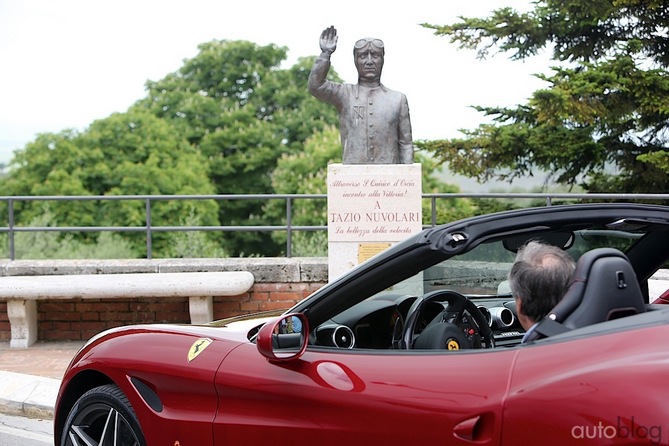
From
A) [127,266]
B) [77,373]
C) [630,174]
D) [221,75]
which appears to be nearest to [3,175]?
[221,75]

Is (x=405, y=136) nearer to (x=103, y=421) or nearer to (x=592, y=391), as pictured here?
(x=103, y=421)

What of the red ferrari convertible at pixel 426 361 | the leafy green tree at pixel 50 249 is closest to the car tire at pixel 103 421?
the red ferrari convertible at pixel 426 361

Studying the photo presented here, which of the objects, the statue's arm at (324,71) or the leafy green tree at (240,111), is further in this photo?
the leafy green tree at (240,111)

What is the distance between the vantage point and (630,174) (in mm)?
18156

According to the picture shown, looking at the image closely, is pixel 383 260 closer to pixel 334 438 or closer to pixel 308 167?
pixel 334 438

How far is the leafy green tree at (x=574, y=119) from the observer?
16.9 meters

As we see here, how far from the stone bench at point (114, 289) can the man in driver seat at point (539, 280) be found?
Result: 648 cm

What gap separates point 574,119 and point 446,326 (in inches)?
528

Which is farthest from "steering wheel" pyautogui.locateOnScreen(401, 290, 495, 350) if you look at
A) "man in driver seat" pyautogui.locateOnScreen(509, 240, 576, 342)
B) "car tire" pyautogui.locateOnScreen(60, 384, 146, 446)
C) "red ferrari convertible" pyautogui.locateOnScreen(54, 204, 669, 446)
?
"car tire" pyautogui.locateOnScreen(60, 384, 146, 446)

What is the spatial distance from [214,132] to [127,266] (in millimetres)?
44823

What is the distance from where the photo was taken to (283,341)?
337 centimetres

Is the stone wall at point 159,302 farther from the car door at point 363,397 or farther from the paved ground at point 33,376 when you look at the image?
the car door at point 363,397

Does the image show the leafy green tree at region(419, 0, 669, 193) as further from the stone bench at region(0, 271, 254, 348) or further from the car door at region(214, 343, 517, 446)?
the car door at region(214, 343, 517, 446)

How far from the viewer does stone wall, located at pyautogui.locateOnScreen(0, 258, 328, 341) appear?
988 cm
